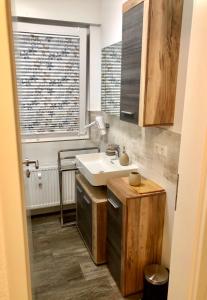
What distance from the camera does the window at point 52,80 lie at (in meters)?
2.65

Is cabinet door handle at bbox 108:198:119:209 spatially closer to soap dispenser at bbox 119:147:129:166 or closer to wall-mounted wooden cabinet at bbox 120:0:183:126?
soap dispenser at bbox 119:147:129:166

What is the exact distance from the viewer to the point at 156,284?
1.72m

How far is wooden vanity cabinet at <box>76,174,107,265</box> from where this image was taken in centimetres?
217

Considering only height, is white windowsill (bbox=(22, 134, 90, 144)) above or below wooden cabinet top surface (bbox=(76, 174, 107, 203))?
above

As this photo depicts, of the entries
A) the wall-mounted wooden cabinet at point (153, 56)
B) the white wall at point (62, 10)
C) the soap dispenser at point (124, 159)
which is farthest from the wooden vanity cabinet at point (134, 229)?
the white wall at point (62, 10)

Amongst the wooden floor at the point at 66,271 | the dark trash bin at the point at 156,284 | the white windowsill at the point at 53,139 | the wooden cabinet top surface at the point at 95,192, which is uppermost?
the white windowsill at the point at 53,139

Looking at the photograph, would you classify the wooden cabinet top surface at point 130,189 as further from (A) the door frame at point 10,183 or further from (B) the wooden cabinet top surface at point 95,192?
(A) the door frame at point 10,183

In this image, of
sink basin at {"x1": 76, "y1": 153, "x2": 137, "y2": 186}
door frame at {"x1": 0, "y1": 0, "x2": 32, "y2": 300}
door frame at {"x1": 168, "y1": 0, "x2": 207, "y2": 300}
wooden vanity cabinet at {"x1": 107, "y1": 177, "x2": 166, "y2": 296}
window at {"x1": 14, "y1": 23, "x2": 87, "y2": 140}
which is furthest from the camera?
window at {"x1": 14, "y1": 23, "x2": 87, "y2": 140}

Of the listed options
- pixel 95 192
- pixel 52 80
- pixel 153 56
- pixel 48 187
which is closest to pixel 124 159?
pixel 95 192

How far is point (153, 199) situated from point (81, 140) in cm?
151

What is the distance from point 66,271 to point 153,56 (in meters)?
1.88

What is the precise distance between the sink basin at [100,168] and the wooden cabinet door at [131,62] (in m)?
0.49

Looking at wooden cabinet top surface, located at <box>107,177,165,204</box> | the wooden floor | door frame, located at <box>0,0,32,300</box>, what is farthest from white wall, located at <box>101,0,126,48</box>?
the wooden floor

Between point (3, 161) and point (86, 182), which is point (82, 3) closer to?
point (86, 182)
